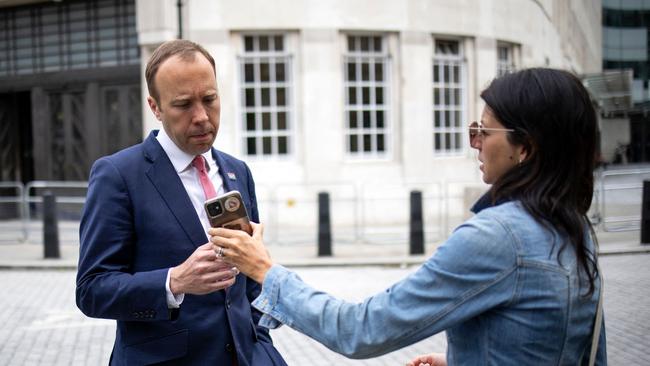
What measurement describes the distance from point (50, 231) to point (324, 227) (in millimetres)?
4679

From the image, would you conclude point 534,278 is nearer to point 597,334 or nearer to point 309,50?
point 597,334

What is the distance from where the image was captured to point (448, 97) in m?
17.4

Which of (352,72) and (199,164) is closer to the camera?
(199,164)

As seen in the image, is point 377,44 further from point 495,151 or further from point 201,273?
point 495,151

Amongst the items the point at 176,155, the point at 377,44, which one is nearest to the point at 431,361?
the point at 176,155

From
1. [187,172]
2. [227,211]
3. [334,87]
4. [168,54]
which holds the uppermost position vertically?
[334,87]

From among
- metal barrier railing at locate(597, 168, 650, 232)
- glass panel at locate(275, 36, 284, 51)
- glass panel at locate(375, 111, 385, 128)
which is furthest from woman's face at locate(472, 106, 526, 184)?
glass panel at locate(375, 111, 385, 128)

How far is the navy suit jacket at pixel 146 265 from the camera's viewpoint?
7.58 feet

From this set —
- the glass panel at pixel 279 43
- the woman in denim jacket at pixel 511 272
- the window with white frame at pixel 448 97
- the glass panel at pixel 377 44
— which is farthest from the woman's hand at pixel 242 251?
the window with white frame at pixel 448 97

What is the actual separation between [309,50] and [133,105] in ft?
14.8

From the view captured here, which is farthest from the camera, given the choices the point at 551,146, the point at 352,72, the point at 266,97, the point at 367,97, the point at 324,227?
the point at 367,97

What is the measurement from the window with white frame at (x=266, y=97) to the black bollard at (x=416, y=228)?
475 cm

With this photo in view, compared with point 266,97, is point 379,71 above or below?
above

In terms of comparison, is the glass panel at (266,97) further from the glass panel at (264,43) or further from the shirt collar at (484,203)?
the shirt collar at (484,203)
